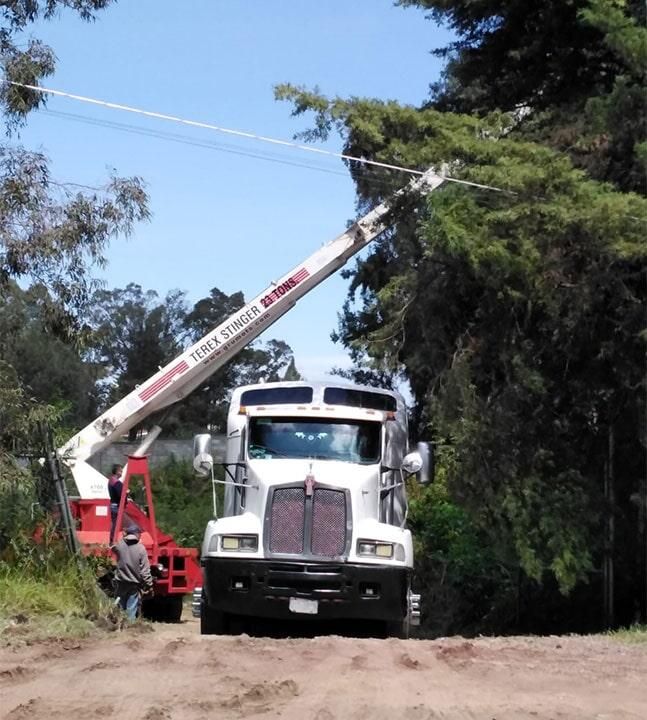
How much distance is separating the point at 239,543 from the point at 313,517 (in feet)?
2.91

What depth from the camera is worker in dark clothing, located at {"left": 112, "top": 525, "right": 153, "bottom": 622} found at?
1521 centimetres

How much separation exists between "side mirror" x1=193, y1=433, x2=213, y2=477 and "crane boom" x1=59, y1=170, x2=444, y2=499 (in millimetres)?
6888

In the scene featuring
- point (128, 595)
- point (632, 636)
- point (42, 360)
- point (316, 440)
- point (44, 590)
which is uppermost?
point (42, 360)

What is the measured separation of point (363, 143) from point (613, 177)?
3.77 meters

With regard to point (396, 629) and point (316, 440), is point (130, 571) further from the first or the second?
point (396, 629)

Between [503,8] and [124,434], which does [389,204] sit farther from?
[124,434]

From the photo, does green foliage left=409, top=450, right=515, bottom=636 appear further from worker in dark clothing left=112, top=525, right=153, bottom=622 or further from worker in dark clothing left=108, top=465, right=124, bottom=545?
worker in dark clothing left=112, top=525, right=153, bottom=622

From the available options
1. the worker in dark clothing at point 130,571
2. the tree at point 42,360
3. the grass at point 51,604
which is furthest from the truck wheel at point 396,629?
the tree at point 42,360

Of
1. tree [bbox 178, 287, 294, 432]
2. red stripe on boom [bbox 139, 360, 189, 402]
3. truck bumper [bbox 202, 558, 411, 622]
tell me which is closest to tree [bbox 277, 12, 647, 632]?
red stripe on boom [bbox 139, 360, 189, 402]

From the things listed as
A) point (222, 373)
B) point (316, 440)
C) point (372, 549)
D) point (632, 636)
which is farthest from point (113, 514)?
point (222, 373)

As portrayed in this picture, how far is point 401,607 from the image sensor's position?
42.6 feet

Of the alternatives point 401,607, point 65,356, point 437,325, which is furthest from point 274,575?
point 65,356

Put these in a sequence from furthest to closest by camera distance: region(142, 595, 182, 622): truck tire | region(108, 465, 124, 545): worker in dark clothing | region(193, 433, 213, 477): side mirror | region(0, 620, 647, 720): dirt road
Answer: region(142, 595, 182, 622): truck tire < region(108, 465, 124, 545): worker in dark clothing < region(193, 433, 213, 477): side mirror < region(0, 620, 647, 720): dirt road

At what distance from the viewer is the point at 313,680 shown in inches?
367
